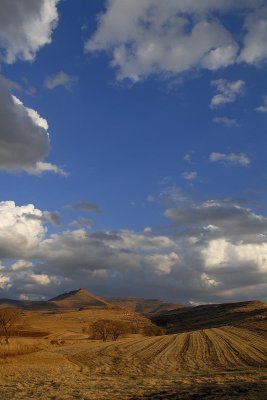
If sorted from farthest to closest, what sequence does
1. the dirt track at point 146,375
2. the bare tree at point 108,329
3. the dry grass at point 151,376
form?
the bare tree at point 108,329
the dirt track at point 146,375
the dry grass at point 151,376

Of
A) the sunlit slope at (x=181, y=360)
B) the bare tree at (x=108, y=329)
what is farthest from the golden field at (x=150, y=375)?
the bare tree at (x=108, y=329)

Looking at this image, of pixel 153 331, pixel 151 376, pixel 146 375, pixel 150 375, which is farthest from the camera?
pixel 153 331

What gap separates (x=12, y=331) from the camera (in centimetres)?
16075

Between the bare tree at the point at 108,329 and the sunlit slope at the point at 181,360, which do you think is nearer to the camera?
the sunlit slope at the point at 181,360

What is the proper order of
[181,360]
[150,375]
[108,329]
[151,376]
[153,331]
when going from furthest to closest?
[153,331] < [108,329] < [181,360] < [150,375] < [151,376]

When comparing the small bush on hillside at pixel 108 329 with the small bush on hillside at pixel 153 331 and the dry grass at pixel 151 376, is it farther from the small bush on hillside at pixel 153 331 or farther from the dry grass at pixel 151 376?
the dry grass at pixel 151 376

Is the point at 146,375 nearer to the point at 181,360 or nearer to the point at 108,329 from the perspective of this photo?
the point at 181,360

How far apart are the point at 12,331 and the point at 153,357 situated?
114 m

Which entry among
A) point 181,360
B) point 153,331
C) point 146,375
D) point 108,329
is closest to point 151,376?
point 146,375

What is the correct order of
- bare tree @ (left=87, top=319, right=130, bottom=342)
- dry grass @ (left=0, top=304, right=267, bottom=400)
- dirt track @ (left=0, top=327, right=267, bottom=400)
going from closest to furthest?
1. dry grass @ (left=0, top=304, right=267, bottom=400)
2. dirt track @ (left=0, top=327, right=267, bottom=400)
3. bare tree @ (left=87, top=319, right=130, bottom=342)

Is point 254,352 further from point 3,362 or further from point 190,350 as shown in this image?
point 3,362

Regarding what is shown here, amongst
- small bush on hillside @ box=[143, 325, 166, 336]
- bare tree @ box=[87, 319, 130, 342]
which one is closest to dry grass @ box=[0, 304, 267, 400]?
bare tree @ box=[87, 319, 130, 342]

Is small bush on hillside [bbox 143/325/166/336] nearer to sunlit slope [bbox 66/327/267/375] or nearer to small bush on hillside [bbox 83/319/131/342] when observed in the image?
small bush on hillside [bbox 83/319/131/342]

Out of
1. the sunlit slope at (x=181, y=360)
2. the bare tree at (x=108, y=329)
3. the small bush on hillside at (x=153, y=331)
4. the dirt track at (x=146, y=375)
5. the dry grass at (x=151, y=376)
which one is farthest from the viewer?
the small bush on hillside at (x=153, y=331)
